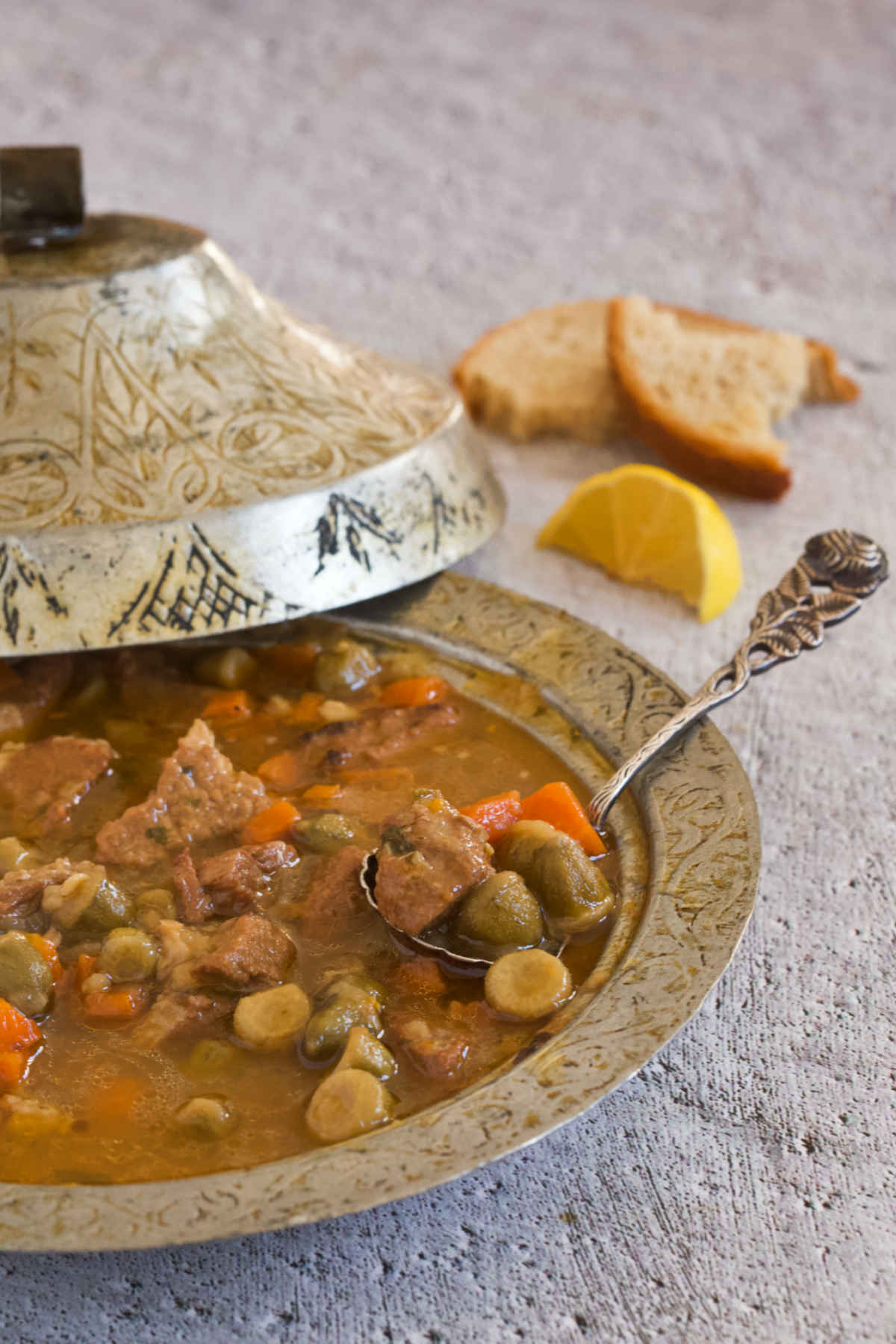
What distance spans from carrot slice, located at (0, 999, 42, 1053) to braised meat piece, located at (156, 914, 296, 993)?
0.59 ft

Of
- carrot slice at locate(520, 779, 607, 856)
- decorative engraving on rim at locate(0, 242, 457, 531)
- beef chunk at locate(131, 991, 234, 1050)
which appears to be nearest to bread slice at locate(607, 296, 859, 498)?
decorative engraving on rim at locate(0, 242, 457, 531)

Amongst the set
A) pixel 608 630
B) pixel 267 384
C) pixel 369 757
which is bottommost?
pixel 608 630

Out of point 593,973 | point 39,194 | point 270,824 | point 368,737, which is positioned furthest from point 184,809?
point 39,194

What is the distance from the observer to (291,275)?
4.92m

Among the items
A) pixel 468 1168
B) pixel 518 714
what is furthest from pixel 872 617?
pixel 468 1168

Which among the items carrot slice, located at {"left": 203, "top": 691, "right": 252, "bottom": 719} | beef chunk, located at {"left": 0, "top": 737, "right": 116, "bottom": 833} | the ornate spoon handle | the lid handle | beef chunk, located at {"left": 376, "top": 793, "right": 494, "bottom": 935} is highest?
the lid handle

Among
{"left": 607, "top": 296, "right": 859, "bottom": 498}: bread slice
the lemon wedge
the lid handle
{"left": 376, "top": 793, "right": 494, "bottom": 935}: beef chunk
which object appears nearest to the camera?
{"left": 376, "top": 793, "right": 494, "bottom": 935}: beef chunk

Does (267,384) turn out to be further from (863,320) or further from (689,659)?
(863,320)

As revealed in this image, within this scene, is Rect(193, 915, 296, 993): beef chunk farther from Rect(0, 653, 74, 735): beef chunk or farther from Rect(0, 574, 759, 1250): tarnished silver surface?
Rect(0, 653, 74, 735): beef chunk

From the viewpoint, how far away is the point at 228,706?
2.44m

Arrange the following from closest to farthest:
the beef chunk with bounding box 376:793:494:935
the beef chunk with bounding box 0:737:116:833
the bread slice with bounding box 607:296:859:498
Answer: the beef chunk with bounding box 376:793:494:935, the beef chunk with bounding box 0:737:116:833, the bread slice with bounding box 607:296:859:498

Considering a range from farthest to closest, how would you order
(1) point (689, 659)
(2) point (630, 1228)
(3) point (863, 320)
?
1. (3) point (863, 320)
2. (1) point (689, 659)
3. (2) point (630, 1228)

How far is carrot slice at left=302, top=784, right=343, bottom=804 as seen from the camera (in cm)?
216

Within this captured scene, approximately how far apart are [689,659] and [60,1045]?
1729 millimetres
